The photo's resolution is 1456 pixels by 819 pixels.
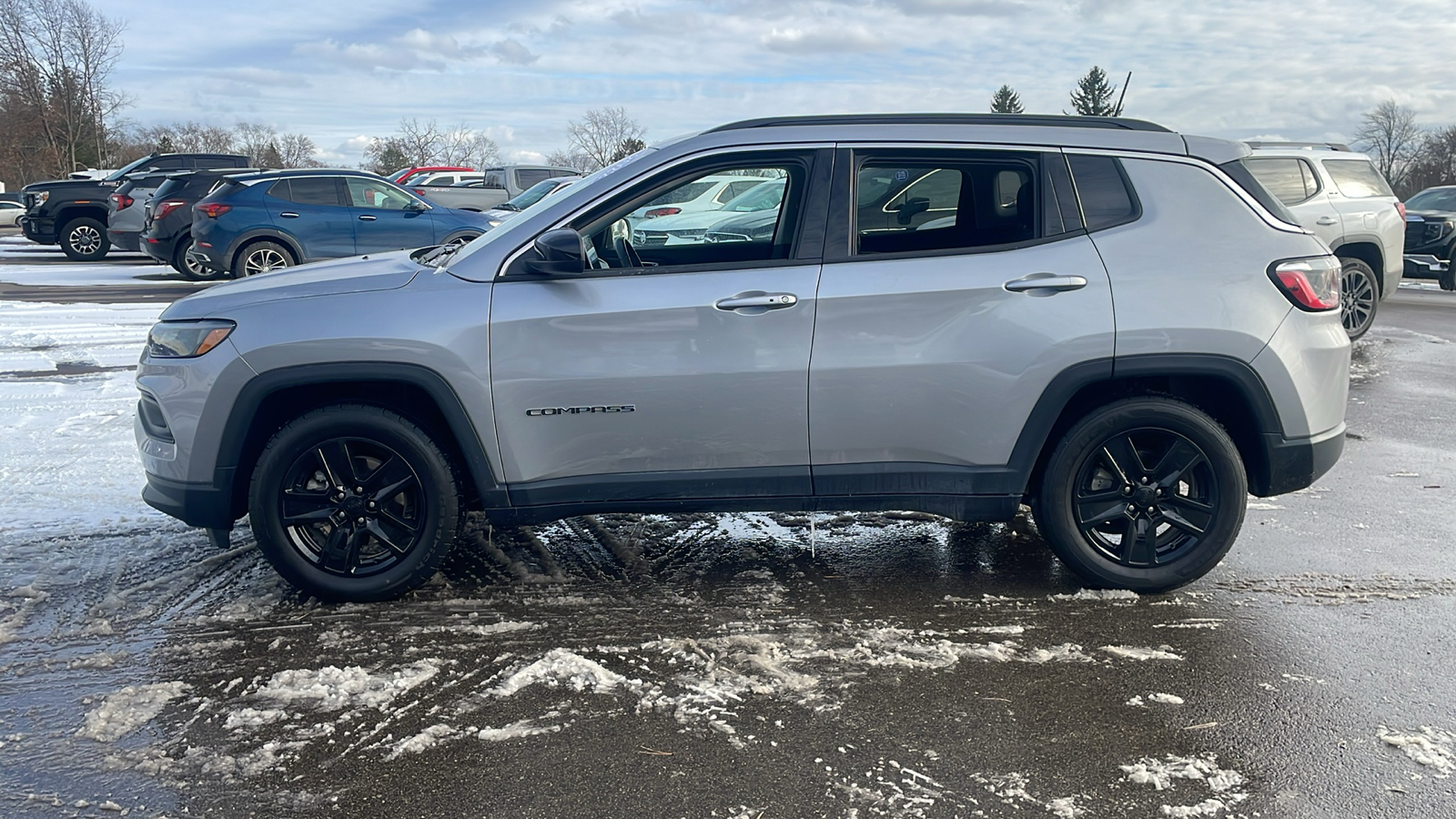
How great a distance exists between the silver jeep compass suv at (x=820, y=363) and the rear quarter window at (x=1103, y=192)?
0.01 m

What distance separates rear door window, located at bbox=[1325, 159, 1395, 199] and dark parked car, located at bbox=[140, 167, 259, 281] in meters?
14.3

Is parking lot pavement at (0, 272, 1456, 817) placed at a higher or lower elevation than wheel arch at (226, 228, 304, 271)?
lower

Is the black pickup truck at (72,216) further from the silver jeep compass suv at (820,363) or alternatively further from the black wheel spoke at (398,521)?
the black wheel spoke at (398,521)

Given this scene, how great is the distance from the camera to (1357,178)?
11.4 m

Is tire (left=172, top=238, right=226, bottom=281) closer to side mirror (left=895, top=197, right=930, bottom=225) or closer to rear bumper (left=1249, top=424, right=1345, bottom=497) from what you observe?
Result: side mirror (left=895, top=197, right=930, bottom=225)

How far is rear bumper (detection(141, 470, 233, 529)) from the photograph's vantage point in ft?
13.4

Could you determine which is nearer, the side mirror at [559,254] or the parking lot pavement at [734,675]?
the parking lot pavement at [734,675]

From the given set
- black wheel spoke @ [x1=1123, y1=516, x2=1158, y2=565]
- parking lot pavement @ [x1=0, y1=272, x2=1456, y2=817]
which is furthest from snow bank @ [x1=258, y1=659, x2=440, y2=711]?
black wheel spoke @ [x1=1123, y1=516, x2=1158, y2=565]

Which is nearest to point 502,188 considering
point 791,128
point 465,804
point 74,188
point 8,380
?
point 74,188

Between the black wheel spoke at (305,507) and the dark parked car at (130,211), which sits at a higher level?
the dark parked car at (130,211)

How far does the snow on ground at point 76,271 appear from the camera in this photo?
16.7m

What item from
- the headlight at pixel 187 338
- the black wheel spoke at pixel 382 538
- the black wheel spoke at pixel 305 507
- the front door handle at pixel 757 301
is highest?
the front door handle at pixel 757 301

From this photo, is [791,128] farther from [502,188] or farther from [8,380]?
[502,188]

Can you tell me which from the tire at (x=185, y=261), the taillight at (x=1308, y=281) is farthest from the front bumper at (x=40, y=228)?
the taillight at (x=1308, y=281)
